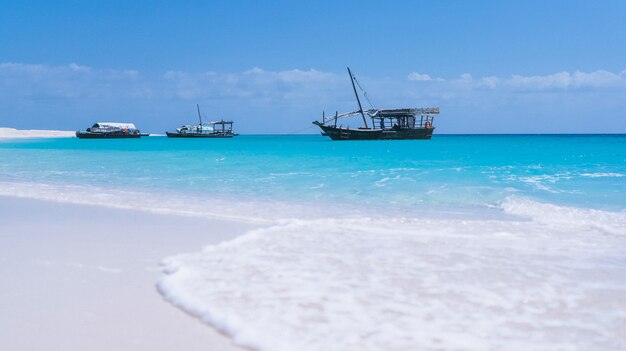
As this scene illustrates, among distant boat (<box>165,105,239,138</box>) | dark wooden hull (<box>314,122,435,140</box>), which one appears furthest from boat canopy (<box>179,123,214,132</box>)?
dark wooden hull (<box>314,122,435,140</box>)

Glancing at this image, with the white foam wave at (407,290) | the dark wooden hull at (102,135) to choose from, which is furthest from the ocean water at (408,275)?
the dark wooden hull at (102,135)

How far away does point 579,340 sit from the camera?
324cm

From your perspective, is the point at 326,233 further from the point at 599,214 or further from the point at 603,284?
the point at 599,214

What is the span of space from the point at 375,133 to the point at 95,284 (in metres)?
68.6

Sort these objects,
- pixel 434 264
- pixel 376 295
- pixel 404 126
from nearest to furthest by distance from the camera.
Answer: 1. pixel 376 295
2. pixel 434 264
3. pixel 404 126

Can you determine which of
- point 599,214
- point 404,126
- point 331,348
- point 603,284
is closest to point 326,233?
point 603,284

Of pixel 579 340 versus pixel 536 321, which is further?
pixel 536 321

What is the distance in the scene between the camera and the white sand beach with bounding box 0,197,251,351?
320 cm

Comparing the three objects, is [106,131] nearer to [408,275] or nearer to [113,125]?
[113,125]

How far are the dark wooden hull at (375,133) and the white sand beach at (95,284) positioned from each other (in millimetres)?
64771

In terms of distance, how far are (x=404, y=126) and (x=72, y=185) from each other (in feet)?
201

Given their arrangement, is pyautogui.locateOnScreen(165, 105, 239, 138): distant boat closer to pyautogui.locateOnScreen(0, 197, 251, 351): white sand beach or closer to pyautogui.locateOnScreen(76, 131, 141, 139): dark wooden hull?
pyautogui.locateOnScreen(76, 131, 141, 139): dark wooden hull

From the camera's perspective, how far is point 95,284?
432 centimetres

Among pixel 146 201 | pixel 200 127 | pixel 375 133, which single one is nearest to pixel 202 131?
pixel 200 127
